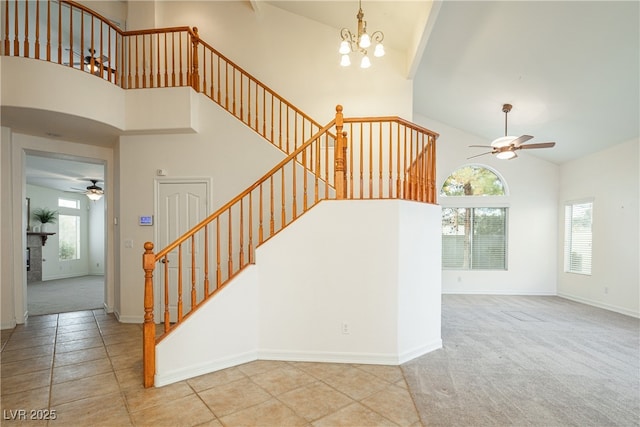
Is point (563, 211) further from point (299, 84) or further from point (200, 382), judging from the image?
point (200, 382)

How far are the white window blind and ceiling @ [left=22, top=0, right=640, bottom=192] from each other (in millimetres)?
2035

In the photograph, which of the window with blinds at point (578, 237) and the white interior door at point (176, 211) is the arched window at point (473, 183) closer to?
the window with blinds at point (578, 237)

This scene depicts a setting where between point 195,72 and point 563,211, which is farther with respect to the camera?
point 563,211

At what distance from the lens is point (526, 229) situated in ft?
24.8

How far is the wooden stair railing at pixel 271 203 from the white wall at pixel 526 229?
383 centimetres

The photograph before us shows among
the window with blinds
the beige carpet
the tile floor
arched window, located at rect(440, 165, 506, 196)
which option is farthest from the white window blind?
the beige carpet

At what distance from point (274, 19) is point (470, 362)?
6.15 meters

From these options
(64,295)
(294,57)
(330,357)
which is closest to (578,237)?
(330,357)

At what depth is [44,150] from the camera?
5.10 meters

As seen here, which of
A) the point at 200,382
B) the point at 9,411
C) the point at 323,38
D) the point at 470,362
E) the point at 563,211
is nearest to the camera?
the point at 9,411

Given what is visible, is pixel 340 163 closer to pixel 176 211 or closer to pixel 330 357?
pixel 330 357

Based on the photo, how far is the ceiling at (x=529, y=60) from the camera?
367 cm

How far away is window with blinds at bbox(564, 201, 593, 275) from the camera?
669 centimetres

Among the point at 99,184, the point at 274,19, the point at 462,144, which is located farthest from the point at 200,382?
the point at 99,184
